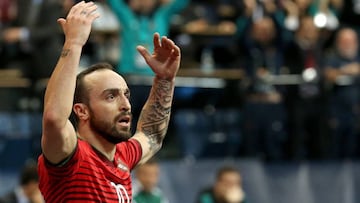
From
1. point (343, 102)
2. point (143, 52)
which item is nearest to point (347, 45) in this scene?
point (343, 102)

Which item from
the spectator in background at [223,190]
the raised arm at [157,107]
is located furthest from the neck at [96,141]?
the spectator in background at [223,190]

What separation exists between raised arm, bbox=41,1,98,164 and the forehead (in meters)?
0.38

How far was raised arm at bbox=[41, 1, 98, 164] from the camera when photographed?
4156 millimetres

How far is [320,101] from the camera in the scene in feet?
35.2

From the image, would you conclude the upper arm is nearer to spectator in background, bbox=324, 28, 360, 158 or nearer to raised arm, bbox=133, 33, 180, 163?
raised arm, bbox=133, 33, 180, 163

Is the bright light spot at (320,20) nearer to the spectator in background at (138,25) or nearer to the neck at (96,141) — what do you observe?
the spectator in background at (138,25)

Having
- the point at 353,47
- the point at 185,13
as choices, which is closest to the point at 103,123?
the point at 353,47

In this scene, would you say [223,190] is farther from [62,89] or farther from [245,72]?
[62,89]

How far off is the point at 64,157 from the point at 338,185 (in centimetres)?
700

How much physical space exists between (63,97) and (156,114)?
4.36 feet

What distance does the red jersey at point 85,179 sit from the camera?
172 inches

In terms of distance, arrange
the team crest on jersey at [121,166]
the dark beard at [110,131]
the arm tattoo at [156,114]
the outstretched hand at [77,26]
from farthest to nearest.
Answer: the arm tattoo at [156,114], the team crest on jersey at [121,166], the dark beard at [110,131], the outstretched hand at [77,26]

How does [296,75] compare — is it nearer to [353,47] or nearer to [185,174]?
[353,47]

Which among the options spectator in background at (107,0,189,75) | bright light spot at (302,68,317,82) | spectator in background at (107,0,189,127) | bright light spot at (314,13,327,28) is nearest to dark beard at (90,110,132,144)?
spectator in background at (107,0,189,127)
